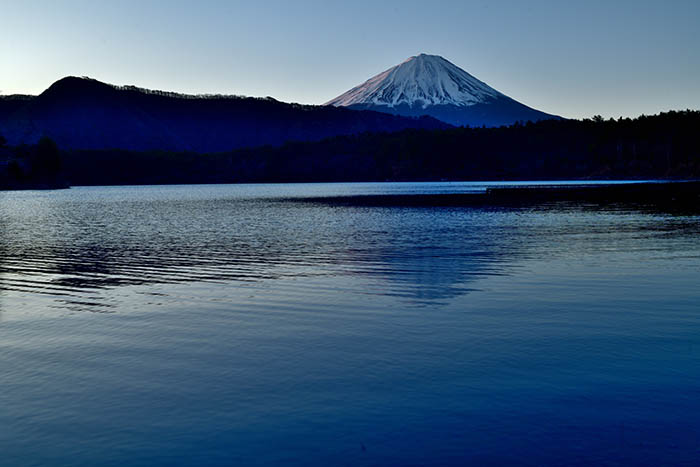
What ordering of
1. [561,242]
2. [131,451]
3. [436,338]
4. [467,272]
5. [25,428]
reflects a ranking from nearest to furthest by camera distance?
[131,451] → [25,428] → [436,338] → [467,272] → [561,242]

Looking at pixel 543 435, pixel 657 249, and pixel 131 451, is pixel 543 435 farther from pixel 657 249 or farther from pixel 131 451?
pixel 657 249

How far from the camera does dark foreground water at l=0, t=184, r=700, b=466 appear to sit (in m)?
11.1

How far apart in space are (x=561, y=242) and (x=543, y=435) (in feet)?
114

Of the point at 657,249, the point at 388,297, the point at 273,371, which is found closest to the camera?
the point at 273,371

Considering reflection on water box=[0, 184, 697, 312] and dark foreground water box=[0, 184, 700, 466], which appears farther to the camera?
reflection on water box=[0, 184, 697, 312]

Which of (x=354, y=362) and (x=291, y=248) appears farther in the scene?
(x=291, y=248)

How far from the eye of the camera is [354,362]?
52.0 ft

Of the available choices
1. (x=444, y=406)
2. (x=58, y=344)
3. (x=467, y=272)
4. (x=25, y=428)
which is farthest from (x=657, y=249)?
(x=25, y=428)

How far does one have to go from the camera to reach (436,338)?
18.0 metres

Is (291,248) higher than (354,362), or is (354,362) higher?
(291,248)

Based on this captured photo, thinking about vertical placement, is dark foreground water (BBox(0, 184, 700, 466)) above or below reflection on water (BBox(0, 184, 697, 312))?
below

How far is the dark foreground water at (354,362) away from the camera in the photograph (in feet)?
36.6

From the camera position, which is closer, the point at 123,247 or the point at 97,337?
the point at 97,337

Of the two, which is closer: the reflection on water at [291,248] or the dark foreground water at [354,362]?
the dark foreground water at [354,362]
